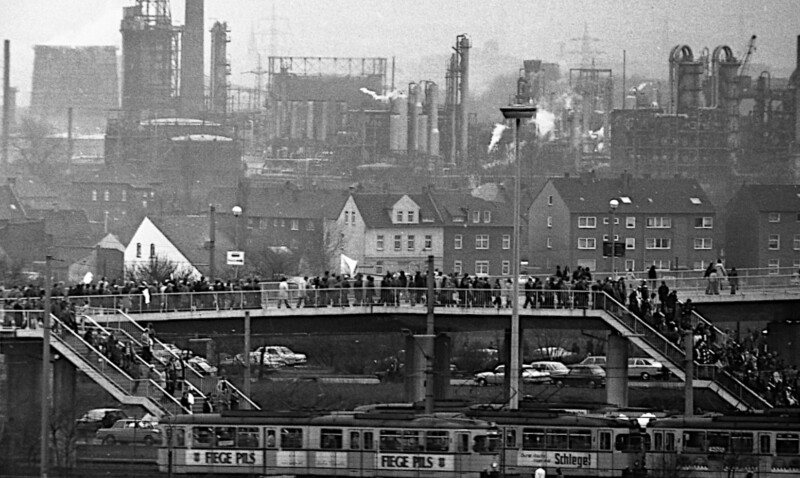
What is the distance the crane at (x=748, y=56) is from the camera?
118650 mm

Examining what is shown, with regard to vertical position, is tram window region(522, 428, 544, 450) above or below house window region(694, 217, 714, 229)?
below

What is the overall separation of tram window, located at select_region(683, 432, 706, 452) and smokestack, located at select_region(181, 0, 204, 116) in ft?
384

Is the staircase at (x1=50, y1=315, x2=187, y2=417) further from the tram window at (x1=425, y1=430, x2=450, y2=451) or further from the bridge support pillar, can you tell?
the bridge support pillar

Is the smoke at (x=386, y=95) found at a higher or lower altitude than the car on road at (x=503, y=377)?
higher

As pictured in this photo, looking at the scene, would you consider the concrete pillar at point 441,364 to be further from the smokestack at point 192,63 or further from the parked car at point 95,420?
the smokestack at point 192,63

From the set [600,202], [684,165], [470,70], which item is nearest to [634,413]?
[600,202]

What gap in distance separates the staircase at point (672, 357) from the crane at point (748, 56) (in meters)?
88.9

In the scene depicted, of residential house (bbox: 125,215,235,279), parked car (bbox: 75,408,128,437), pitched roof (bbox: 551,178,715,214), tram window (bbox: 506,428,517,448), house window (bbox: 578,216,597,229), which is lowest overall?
parked car (bbox: 75,408,128,437)

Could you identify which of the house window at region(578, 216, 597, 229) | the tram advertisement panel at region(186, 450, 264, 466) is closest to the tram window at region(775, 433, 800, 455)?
the tram advertisement panel at region(186, 450, 264, 466)

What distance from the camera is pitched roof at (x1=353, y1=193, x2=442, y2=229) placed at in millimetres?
78312

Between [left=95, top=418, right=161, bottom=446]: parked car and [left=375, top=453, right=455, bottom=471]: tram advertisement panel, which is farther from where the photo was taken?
[left=95, top=418, right=161, bottom=446]: parked car

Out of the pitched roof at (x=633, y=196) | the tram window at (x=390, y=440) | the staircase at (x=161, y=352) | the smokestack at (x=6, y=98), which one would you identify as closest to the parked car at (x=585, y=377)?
the staircase at (x=161, y=352)

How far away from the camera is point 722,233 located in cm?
7994

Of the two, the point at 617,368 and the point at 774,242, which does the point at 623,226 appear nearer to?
the point at 774,242
